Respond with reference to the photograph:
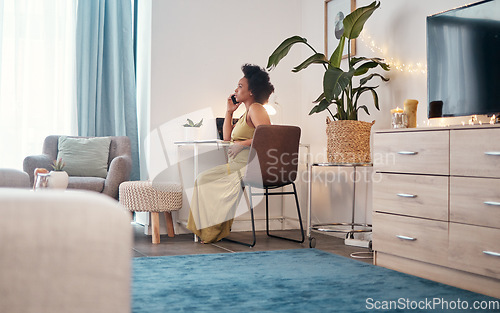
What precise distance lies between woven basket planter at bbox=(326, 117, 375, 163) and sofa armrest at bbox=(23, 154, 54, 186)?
2.18 m

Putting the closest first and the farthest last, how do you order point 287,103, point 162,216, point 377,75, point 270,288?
point 270,288
point 377,75
point 162,216
point 287,103

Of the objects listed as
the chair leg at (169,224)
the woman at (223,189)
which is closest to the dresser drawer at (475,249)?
the woman at (223,189)

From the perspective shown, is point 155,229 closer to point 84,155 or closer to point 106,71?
point 84,155

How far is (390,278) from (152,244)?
67.7 inches

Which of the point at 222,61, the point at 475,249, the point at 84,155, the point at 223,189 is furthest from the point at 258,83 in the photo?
the point at 475,249

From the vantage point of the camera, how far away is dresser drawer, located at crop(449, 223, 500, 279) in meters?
2.20

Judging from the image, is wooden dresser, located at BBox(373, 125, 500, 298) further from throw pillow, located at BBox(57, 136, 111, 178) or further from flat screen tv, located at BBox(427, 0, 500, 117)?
throw pillow, located at BBox(57, 136, 111, 178)

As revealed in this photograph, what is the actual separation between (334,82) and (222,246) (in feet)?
4.34

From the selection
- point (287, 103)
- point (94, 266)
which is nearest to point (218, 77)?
point (287, 103)

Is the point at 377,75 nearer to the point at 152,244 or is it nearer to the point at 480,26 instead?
the point at 480,26

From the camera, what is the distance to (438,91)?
9.35ft

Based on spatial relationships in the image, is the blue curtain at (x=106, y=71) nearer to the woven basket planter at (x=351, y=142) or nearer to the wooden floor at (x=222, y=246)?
the wooden floor at (x=222, y=246)

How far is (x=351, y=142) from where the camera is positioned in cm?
339

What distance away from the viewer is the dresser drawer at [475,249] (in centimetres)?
220
